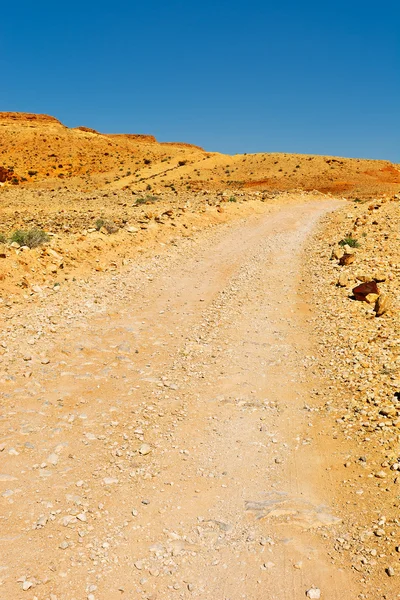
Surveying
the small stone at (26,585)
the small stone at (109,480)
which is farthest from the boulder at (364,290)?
the small stone at (26,585)

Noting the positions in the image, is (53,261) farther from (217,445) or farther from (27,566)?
(27,566)

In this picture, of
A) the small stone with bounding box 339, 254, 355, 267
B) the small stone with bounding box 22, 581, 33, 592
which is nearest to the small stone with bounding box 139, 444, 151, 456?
the small stone with bounding box 22, 581, 33, 592

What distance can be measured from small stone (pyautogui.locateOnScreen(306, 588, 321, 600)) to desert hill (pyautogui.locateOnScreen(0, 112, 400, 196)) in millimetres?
33130

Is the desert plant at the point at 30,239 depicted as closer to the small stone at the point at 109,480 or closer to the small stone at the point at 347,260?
the small stone at the point at 347,260

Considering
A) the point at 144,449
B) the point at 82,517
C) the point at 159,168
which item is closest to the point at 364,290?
the point at 144,449

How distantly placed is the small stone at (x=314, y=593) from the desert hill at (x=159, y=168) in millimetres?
33130

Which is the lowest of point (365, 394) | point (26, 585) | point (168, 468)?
point (26, 585)

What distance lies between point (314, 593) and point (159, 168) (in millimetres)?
46119

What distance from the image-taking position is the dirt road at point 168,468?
423 centimetres

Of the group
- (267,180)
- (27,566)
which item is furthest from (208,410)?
(267,180)

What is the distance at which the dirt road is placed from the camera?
4.23m

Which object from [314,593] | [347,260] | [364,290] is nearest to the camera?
[314,593]

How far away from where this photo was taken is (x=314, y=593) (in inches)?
157

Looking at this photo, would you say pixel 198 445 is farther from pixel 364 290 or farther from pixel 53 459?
pixel 364 290
